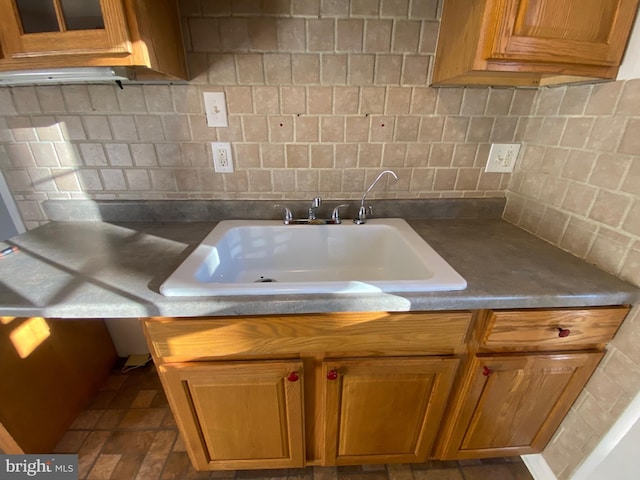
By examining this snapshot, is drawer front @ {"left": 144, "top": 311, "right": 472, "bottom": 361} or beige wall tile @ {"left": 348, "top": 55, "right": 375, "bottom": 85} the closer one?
drawer front @ {"left": 144, "top": 311, "right": 472, "bottom": 361}

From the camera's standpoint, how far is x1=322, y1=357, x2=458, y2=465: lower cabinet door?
78cm

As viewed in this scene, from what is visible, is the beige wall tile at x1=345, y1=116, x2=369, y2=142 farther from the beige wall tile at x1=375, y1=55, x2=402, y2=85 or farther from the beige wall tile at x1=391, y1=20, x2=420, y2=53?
the beige wall tile at x1=391, y1=20, x2=420, y2=53

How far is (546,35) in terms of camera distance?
0.70m

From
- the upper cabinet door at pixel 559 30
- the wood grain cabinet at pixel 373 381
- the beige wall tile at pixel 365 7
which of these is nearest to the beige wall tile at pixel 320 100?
the beige wall tile at pixel 365 7

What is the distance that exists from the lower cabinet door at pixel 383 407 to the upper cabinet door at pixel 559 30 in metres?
0.85

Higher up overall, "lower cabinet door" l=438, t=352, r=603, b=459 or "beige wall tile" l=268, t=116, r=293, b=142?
"beige wall tile" l=268, t=116, r=293, b=142

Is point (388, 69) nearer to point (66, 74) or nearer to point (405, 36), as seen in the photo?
point (405, 36)

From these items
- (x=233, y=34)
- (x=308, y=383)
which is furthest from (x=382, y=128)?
(x=308, y=383)

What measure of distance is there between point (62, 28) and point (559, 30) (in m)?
1.27

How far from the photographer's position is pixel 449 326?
73 cm

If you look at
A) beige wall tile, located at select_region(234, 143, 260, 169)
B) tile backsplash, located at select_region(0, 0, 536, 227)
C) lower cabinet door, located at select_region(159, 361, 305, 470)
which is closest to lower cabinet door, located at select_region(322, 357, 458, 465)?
lower cabinet door, located at select_region(159, 361, 305, 470)

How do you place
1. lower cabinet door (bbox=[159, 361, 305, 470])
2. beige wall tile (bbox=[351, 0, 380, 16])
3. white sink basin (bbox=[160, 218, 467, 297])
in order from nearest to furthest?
1. lower cabinet door (bbox=[159, 361, 305, 470])
2. beige wall tile (bbox=[351, 0, 380, 16])
3. white sink basin (bbox=[160, 218, 467, 297])

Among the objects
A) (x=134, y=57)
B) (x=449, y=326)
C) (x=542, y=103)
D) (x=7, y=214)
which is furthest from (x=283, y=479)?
(x=542, y=103)

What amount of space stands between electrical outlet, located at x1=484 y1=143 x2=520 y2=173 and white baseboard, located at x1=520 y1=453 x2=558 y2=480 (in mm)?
1128
